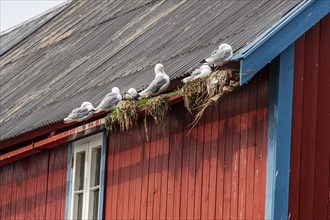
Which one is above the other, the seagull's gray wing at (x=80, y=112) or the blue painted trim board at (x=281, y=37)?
the blue painted trim board at (x=281, y=37)

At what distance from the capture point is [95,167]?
52.2ft

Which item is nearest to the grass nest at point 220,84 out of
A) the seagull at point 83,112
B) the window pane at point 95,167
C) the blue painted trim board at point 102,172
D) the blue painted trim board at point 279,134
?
the blue painted trim board at point 279,134

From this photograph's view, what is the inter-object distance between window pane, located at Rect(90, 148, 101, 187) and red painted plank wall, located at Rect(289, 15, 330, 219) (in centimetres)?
341

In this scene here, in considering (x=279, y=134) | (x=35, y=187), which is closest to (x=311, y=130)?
(x=279, y=134)

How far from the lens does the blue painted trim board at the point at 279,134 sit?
41.5 ft

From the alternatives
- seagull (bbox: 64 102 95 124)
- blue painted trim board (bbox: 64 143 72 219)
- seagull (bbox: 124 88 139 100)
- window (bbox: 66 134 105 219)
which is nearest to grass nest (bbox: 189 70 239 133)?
seagull (bbox: 124 88 139 100)

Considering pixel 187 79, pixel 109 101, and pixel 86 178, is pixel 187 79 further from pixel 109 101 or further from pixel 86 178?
pixel 86 178

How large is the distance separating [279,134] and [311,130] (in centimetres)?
51

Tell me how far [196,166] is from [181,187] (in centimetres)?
30

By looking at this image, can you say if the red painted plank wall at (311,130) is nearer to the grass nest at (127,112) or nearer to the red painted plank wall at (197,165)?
the red painted plank wall at (197,165)

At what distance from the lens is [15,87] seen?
19.6 m

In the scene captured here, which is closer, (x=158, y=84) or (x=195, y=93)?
(x=195, y=93)

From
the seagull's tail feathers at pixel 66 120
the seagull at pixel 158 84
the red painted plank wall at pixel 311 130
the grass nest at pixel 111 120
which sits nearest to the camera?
the red painted plank wall at pixel 311 130

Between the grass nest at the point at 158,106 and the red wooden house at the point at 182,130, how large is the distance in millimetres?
113
